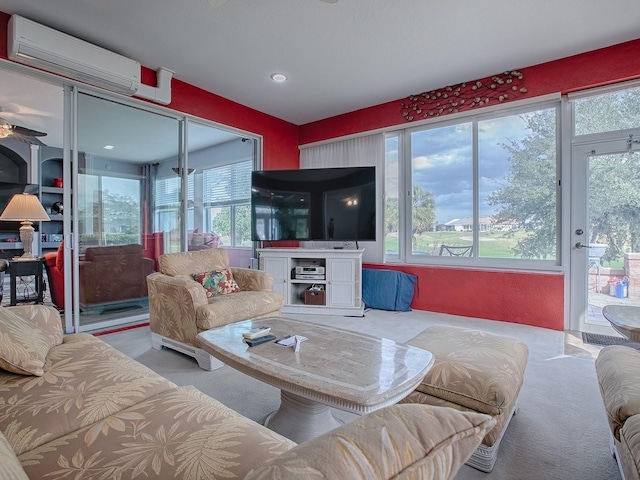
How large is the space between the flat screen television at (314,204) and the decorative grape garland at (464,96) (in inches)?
35.7

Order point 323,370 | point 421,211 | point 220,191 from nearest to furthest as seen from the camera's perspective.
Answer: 1. point 323,370
2. point 421,211
3. point 220,191

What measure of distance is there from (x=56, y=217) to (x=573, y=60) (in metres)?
7.88

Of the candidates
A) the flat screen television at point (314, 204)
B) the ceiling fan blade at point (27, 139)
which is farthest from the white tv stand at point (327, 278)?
the ceiling fan blade at point (27, 139)

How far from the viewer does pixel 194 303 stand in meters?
2.40

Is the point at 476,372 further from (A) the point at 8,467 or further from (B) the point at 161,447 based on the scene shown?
(A) the point at 8,467

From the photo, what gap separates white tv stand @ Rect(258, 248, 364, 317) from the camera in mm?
3891

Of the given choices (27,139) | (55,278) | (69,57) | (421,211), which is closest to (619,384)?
(421,211)

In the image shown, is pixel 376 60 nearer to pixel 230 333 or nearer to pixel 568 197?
pixel 568 197

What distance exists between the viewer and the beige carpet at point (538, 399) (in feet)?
4.51

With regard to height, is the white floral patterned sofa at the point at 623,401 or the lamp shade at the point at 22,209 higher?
the lamp shade at the point at 22,209

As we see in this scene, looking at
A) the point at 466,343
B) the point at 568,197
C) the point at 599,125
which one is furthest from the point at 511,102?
the point at 466,343

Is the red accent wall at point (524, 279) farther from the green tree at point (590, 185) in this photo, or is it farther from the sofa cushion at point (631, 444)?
the sofa cushion at point (631, 444)

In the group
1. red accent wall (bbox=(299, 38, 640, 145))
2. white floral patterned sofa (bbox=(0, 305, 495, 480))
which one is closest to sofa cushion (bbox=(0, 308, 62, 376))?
white floral patterned sofa (bbox=(0, 305, 495, 480))

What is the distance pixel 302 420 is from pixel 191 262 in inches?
73.4
